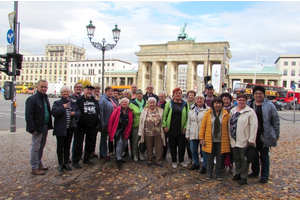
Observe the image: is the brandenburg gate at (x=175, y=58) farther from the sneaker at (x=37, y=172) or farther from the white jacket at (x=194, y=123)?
the sneaker at (x=37, y=172)

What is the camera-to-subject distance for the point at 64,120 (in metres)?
5.68

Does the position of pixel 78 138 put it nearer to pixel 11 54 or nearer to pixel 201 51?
pixel 11 54

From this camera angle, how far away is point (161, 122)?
647 cm

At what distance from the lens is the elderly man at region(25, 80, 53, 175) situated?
5.32 m

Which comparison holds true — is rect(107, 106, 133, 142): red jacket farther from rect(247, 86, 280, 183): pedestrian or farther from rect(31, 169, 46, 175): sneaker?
rect(247, 86, 280, 183): pedestrian

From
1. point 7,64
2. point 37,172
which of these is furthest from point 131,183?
point 7,64

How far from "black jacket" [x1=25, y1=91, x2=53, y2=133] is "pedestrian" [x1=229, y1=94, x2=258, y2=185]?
4.25 m

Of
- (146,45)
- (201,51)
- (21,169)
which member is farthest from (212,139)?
(146,45)

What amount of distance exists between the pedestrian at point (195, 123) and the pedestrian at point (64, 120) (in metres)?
2.78

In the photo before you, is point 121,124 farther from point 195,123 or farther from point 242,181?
point 242,181

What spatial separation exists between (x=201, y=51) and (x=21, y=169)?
6060 cm

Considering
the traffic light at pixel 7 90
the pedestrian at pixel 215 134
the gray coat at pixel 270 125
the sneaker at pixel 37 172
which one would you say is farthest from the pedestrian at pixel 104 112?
the traffic light at pixel 7 90

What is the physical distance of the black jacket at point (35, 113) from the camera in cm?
529

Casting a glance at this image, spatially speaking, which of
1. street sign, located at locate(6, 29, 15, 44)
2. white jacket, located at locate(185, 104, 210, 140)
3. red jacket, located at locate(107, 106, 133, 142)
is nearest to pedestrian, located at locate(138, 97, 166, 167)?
red jacket, located at locate(107, 106, 133, 142)
